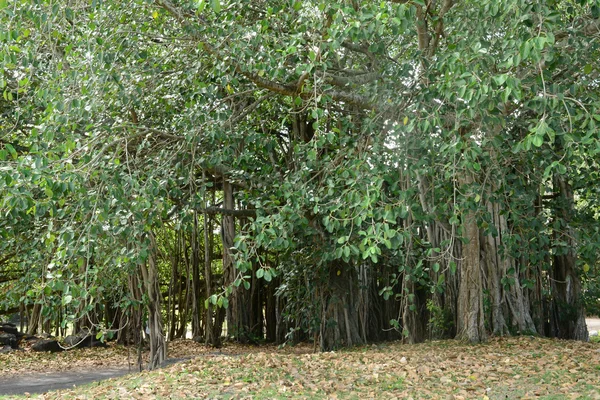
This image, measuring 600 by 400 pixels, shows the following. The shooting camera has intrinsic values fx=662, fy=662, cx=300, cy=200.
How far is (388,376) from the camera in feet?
17.1

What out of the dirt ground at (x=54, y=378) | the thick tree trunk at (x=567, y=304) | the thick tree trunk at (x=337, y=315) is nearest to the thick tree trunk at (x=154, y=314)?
the dirt ground at (x=54, y=378)

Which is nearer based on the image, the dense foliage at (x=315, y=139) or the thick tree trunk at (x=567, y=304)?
the dense foliage at (x=315, y=139)

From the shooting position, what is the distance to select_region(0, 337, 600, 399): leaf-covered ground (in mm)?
4641

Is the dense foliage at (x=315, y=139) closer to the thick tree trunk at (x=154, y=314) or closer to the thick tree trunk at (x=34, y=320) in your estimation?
the thick tree trunk at (x=154, y=314)

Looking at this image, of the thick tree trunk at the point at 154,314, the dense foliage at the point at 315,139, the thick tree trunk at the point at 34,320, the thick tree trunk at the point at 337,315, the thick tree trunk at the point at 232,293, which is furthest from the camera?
the thick tree trunk at the point at 34,320

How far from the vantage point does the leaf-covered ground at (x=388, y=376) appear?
4641mm

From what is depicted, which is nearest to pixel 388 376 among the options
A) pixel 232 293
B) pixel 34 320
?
pixel 232 293

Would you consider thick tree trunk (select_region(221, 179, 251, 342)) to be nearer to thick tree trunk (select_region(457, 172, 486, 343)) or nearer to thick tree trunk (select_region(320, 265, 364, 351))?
thick tree trunk (select_region(320, 265, 364, 351))

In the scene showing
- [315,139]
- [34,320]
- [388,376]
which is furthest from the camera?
[34,320]

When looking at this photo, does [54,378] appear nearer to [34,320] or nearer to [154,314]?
[154,314]

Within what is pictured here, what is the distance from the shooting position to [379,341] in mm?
9492

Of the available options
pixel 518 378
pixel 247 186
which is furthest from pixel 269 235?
pixel 247 186

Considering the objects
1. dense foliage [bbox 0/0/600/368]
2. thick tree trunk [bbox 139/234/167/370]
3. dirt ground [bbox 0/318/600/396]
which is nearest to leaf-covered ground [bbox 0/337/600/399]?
dense foliage [bbox 0/0/600/368]

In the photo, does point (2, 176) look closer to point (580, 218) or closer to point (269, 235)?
point (269, 235)
